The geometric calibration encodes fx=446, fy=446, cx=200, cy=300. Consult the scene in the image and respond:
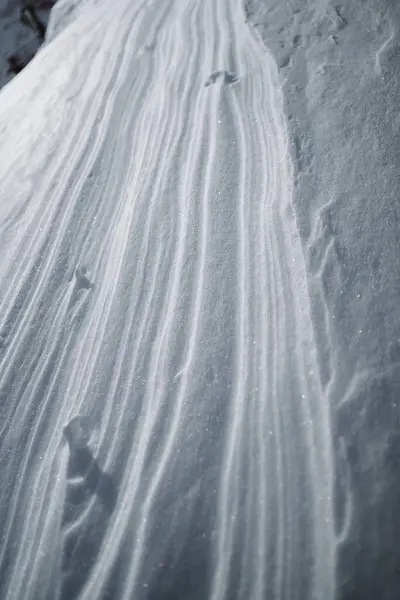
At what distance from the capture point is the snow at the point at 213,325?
0.54 metres

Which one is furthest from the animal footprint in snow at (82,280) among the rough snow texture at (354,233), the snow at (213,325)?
the rough snow texture at (354,233)

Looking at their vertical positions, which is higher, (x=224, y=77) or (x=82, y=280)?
(x=224, y=77)

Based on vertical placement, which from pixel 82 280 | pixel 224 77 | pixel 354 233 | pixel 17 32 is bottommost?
pixel 354 233

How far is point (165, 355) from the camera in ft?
2.17

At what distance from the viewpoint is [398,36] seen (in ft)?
2.90

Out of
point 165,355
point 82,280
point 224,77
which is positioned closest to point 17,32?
point 224,77

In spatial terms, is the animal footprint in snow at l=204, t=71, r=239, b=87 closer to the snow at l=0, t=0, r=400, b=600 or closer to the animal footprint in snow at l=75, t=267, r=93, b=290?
the snow at l=0, t=0, r=400, b=600

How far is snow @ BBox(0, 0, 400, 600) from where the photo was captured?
54 centimetres

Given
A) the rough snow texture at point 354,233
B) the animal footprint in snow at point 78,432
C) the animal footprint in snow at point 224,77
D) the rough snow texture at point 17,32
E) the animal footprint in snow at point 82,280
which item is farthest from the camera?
the rough snow texture at point 17,32

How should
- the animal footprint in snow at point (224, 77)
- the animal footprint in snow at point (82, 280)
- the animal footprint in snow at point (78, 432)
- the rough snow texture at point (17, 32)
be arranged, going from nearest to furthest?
the animal footprint in snow at point (78, 432)
the animal footprint in snow at point (82, 280)
the animal footprint in snow at point (224, 77)
the rough snow texture at point (17, 32)

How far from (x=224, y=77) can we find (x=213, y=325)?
0.57m

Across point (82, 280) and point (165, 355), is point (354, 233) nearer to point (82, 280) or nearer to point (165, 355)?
point (165, 355)

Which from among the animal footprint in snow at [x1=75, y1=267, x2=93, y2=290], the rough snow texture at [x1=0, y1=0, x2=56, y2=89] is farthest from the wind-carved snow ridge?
the rough snow texture at [x1=0, y1=0, x2=56, y2=89]

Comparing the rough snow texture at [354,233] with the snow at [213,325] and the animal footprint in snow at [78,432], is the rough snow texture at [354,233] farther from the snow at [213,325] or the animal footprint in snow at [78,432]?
the animal footprint in snow at [78,432]
